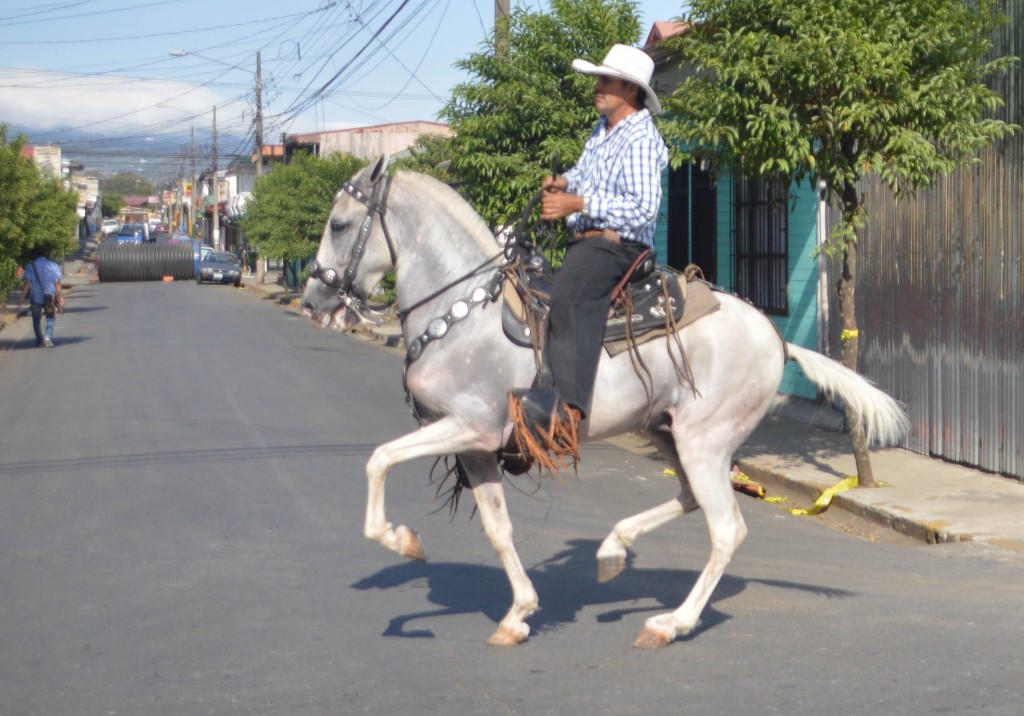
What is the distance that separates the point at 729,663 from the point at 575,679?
707mm

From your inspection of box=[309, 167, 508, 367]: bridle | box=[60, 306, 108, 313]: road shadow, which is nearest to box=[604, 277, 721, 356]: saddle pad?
box=[309, 167, 508, 367]: bridle

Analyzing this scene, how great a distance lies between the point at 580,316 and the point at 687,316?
60cm

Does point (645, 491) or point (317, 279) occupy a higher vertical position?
point (317, 279)

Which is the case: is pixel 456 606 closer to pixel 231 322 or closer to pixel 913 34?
pixel 913 34

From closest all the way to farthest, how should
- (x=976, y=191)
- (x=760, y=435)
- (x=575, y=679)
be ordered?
(x=575, y=679) → (x=976, y=191) → (x=760, y=435)

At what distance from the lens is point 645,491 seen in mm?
10117

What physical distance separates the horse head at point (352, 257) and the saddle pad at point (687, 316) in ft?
3.72

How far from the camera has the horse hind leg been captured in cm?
572

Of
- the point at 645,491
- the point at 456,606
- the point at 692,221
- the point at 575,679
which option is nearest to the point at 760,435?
the point at 645,491

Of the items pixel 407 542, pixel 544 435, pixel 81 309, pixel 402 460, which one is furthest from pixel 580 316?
pixel 81 309

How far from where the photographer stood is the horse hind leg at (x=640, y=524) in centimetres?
572

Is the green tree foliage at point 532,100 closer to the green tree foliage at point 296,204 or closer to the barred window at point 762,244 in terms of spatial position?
the barred window at point 762,244

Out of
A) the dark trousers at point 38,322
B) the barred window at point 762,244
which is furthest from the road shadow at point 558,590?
the dark trousers at point 38,322

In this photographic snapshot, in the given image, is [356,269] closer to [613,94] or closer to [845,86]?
[613,94]
